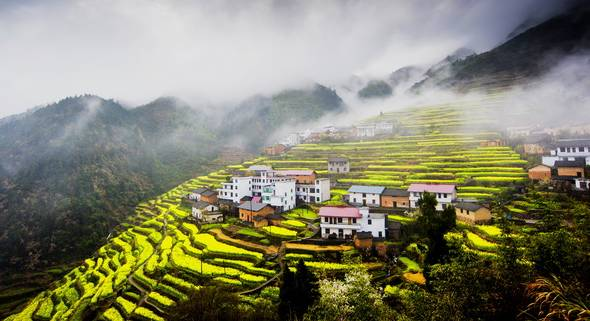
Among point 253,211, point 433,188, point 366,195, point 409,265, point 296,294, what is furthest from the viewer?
point 366,195

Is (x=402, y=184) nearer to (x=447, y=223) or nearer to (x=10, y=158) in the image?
(x=447, y=223)

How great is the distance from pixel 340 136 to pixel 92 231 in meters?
71.7

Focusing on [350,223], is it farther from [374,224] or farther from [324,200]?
[324,200]

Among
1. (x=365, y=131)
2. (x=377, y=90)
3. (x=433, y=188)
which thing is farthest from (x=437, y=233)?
(x=377, y=90)

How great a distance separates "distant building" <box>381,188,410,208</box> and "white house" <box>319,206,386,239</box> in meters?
10.4

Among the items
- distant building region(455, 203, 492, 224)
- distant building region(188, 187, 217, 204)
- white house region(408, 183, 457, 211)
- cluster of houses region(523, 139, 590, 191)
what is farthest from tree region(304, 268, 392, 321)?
distant building region(188, 187, 217, 204)

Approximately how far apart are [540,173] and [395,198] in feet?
69.5

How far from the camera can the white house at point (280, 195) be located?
5078cm

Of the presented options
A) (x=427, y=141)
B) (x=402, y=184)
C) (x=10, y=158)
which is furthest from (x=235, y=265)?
(x=10, y=158)

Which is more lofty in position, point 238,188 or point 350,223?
point 238,188

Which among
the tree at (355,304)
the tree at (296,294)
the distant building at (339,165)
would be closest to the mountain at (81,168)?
the distant building at (339,165)

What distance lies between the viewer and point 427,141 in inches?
2820

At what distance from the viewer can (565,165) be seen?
4291cm

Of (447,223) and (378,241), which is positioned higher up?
(447,223)
